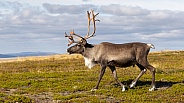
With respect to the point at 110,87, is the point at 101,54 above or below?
above

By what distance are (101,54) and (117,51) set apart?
771 millimetres

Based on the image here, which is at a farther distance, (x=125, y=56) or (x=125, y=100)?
(x=125, y=56)

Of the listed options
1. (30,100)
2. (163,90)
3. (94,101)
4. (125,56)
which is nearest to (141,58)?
(125,56)

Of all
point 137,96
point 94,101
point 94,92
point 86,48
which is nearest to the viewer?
point 94,101

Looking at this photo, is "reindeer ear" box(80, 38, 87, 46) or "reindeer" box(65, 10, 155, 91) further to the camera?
"reindeer ear" box(80, 38, 87, 46)

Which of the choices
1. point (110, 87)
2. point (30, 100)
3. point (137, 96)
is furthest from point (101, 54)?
point (30, 100)

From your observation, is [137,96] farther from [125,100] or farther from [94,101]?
[94,101]

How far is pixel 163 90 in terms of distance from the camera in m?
15.1

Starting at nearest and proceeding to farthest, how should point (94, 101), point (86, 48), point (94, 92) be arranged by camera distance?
point (94, 101)
point (94, 92)
point (86, 48)

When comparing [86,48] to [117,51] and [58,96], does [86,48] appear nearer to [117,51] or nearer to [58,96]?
[117,51]

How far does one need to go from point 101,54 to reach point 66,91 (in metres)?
2.40

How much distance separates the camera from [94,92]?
14719mm

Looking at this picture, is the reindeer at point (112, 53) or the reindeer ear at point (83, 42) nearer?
the reindeer at point (112, 53)

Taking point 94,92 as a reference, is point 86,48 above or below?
above
